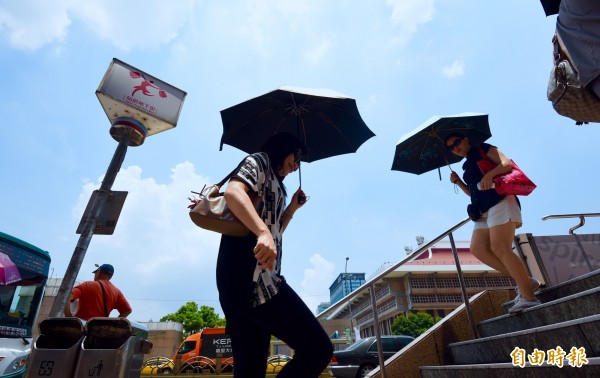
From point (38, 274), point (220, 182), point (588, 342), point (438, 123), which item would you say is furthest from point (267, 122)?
point (38, 274)

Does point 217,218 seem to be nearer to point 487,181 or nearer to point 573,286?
point 487,181

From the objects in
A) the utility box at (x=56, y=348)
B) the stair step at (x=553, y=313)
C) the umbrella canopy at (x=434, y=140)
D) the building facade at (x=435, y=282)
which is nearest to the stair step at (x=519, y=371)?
the stair step at (x=553, y=313)

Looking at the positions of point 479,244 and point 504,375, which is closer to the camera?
point 504,375

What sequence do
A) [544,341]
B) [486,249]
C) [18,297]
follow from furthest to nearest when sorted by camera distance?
[18,297] → [486,249] → [544,341]

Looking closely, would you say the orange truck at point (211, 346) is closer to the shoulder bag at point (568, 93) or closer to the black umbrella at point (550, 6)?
the shoulder bag at point (568, 93)

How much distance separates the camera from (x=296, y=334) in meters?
1.44

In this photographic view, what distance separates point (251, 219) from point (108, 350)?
2.23 meters

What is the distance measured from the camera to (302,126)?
3074 mm

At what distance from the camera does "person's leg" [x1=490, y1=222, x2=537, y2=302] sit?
296 centimetres

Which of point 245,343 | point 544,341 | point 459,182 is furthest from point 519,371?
point 459,182

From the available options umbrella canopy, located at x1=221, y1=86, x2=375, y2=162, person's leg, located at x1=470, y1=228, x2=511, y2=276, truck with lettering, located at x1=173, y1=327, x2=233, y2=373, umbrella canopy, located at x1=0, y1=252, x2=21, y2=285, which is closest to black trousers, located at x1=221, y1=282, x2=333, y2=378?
umbrella canopy, located at x1=221, y1=86, x2=375, y2=162

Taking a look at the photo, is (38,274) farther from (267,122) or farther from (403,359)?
(403,359)

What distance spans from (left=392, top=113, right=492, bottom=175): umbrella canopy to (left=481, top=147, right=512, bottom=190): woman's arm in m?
0.93

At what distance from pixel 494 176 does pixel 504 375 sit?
1.68m
